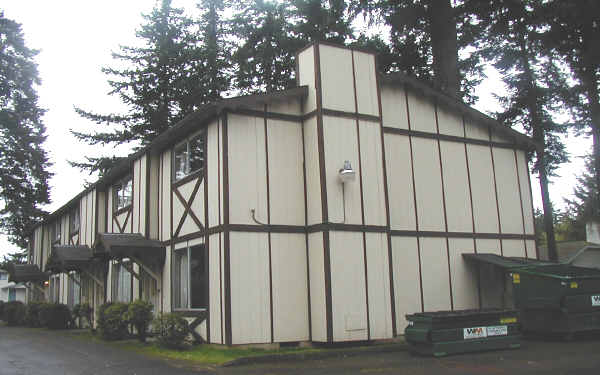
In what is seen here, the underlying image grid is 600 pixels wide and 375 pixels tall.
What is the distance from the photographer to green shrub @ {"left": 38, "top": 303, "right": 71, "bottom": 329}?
78.3 ft

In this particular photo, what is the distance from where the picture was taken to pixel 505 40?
85.6 feet

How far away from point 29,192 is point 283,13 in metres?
23.8

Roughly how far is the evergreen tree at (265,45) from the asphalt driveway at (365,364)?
18992 mm

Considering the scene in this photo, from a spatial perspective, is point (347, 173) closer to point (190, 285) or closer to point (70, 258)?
point (190, 285)

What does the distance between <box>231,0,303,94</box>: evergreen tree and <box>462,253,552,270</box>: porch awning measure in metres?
15.8

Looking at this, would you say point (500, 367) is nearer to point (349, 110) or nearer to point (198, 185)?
point (349, 110)

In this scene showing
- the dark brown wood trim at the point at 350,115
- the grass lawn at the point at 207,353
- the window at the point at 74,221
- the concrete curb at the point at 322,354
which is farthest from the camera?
the window at the point at 74,221

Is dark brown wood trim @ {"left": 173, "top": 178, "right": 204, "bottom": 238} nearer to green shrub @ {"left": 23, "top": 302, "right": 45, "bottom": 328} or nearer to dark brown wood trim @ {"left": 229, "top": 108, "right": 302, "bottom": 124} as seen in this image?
dark brown wood trim @ {"left": 229, "top": 108, "right": 302, "bottom": 124}

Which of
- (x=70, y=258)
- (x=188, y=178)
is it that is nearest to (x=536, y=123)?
(x=188, y=178)

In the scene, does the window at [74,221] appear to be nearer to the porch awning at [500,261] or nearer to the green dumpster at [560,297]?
the porch awning at [500,261]

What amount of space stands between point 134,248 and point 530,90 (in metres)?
19.2

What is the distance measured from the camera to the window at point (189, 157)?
1560cm

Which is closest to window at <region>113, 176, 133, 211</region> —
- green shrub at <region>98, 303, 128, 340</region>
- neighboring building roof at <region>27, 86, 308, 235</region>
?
neighboring building roof at <region>27, 86, 308, 235</region>

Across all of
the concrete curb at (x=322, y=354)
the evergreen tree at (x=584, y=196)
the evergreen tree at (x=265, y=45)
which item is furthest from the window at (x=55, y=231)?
the evergreen tree at (x=584, y=196)
